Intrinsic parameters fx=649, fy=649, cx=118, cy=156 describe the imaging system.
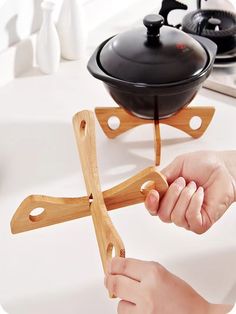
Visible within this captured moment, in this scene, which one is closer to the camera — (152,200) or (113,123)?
(152,200)

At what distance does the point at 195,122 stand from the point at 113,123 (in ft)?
0.58

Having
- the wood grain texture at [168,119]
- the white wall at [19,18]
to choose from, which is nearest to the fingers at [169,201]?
the wood grain texture at [168,119]

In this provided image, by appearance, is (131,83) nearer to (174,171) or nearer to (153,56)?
(153,56)

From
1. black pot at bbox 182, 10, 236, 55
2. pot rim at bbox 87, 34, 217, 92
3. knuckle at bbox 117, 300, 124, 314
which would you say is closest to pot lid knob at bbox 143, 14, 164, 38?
pot rim at bbox 87, 34, 217, 92

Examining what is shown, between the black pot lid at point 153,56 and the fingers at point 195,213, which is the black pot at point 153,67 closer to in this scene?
the black pot lid at point 153,56

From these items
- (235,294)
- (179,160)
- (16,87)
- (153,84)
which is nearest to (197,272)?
(235,294)

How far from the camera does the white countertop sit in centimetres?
100

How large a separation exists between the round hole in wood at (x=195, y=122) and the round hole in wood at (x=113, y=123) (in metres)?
0.15

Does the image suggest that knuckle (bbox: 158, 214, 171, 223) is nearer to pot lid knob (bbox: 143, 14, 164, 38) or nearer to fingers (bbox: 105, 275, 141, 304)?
fingers (bbox: 105, 275, 141, 304)

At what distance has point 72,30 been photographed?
1530 mm

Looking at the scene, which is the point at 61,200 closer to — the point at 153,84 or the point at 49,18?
the point at 153,84

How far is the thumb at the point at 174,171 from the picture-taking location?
1.12 metres

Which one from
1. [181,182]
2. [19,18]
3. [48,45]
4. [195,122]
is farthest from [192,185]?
[19,18]

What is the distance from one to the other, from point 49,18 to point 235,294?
0.77 m
